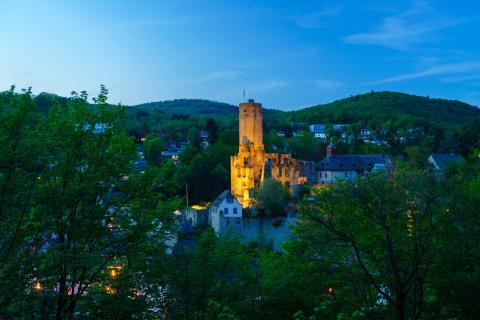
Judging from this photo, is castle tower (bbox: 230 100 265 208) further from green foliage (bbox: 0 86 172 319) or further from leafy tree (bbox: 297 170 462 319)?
green foliage (bbox: 0 86 172 319)

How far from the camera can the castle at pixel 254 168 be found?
228 feet

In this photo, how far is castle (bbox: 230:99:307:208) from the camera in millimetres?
69625

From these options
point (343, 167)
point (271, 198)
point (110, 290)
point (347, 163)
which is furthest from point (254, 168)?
point (110, 290)

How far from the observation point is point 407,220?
1716 centimetres

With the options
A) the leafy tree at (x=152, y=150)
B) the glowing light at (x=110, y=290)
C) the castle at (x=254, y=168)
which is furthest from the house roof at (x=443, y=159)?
the glowing light at (x=110, y=290)

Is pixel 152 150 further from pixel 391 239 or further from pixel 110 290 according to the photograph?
pixel 391 239

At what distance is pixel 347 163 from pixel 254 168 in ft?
43.9

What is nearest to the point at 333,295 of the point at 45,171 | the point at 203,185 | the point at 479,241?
the point at 479,241

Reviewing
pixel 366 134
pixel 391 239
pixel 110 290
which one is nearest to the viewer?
pixel 110 290

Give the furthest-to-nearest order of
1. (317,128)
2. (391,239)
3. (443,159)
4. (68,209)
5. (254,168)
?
(317,128) < (443,159) < (254,168) < (391,239) < (68,209)

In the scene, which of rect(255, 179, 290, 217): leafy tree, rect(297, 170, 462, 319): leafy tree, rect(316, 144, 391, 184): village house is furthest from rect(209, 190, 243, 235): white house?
rect(297, 170, 462, 319): leafy tree

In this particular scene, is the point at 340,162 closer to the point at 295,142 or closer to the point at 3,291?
the point at 295,142

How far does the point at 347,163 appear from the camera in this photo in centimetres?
7662

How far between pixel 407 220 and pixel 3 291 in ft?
35.8
